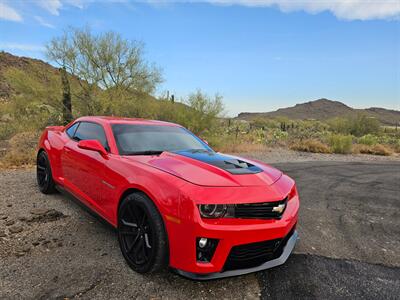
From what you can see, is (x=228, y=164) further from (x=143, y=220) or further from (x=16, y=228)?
(x=16, y=228)

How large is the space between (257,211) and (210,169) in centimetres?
60

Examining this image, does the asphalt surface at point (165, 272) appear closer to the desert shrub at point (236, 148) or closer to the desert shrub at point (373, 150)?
the desert shrub at point (236, 148)

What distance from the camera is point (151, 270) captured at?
2689 mm

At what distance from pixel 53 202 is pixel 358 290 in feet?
14.0

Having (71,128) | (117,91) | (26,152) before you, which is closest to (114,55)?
(117,91)

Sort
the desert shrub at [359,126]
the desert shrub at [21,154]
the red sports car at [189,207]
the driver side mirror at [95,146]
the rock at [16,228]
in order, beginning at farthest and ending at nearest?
1. the desert shrub at [359,126]
2. the desert shrub at [21,154]
3. the rock at [16,228]
4. the driver side mirror at [95,146]
5. the red sports car at [189,207]

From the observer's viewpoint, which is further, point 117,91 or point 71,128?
point 117,91

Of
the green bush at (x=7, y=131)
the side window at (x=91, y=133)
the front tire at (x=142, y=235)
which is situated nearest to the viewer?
the front tire at (x=142, y=235)

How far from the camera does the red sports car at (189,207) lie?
2.43 meters

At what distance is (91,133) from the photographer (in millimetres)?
4230

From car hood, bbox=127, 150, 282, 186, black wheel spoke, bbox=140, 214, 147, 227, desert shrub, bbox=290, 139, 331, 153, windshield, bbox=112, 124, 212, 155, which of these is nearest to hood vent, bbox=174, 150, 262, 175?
car hood, bbox=127, 150, 282, 186

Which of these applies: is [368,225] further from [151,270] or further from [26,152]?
[26,152]

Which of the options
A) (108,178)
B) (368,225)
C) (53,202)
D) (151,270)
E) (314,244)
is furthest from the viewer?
(53,202)

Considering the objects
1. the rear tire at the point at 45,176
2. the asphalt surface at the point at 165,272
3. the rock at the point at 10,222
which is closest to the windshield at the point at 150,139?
the asphalt surface at the point at 165,272
